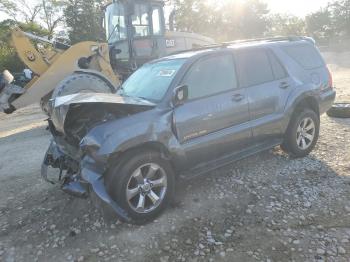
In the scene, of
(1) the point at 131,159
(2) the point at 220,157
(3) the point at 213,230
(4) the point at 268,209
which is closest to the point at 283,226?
(4) the point at 268,209

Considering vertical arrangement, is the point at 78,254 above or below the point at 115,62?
below

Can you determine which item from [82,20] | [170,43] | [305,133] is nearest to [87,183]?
[305,133]

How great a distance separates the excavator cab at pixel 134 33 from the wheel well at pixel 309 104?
557cm

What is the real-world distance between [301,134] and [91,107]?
336 cm

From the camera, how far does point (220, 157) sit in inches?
190

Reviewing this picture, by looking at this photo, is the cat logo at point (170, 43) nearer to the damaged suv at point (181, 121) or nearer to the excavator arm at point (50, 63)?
the excavator arm at point (50, 63)

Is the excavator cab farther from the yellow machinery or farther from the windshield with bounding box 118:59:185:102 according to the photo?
the windshield with bounding box 118:59:185:102

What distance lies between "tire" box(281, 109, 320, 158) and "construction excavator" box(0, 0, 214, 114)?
11.6 ft

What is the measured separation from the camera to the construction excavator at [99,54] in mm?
7684

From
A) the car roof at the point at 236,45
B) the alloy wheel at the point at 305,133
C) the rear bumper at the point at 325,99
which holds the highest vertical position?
the car roof at the point at 236,45

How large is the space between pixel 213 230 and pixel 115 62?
7.51 metres

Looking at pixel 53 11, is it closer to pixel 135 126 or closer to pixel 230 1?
pixel 230 1

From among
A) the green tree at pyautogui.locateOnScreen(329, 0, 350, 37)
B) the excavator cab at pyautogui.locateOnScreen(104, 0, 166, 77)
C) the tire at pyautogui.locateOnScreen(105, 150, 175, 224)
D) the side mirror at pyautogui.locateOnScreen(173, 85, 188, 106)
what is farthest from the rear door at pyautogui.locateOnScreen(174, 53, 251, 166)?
the green tree at pyautogui.locateOnScreen(329, 0, 350, 37)

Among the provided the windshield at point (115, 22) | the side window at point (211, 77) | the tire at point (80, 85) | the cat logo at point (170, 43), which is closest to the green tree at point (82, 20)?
the windshield at point (115, 22)
